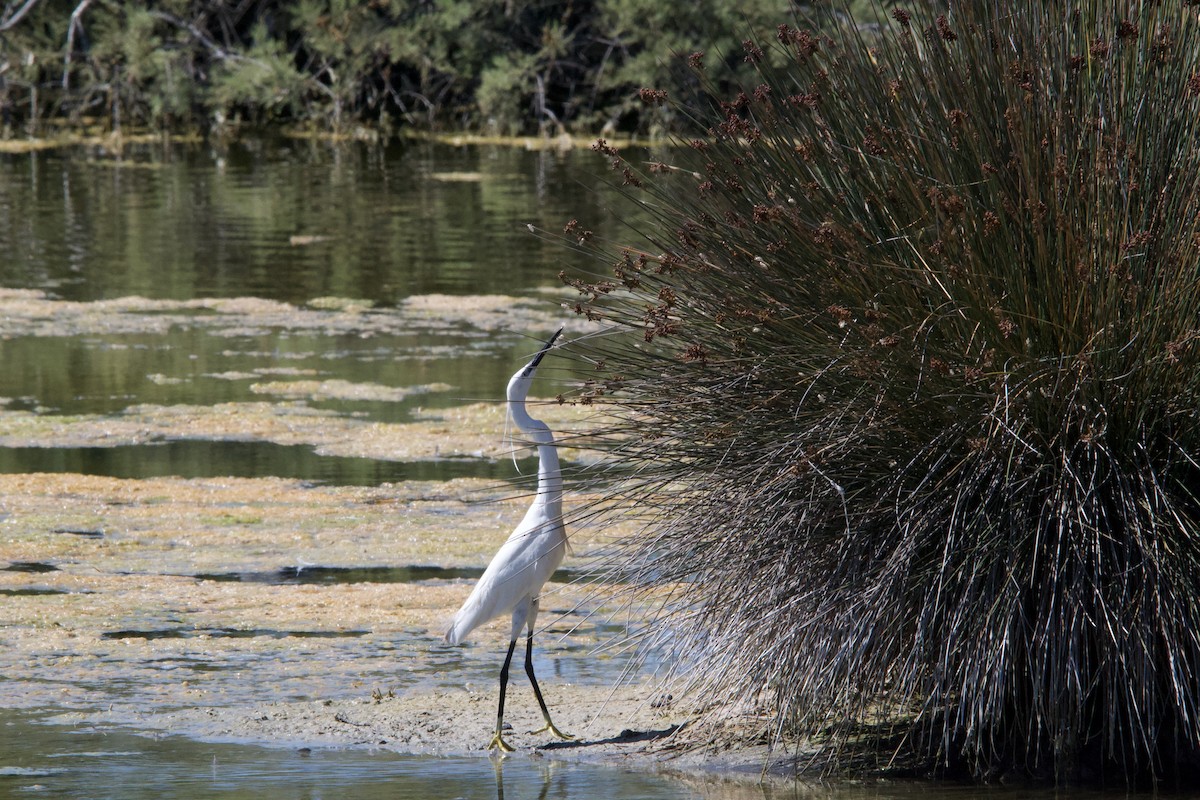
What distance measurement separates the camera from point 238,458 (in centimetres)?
830

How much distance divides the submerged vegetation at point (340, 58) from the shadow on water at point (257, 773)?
21903 millimetres

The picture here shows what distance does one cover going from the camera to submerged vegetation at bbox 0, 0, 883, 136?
26.7 m

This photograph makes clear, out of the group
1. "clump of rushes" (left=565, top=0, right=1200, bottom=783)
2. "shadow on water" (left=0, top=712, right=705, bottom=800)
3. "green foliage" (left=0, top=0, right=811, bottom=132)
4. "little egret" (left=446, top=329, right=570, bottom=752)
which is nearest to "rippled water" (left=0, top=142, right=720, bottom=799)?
"shadow on water" (left=0, top=712, right=705, bottom=800)

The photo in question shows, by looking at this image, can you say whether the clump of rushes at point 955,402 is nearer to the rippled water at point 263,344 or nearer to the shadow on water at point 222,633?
the rippled water at point 263,344

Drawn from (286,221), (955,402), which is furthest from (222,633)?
(286,221)

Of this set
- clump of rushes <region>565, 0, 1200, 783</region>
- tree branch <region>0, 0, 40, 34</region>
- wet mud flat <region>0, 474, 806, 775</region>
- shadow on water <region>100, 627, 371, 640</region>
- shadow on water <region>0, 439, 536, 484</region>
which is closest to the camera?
clump of rushes <region>565, 0, 1200, 783</region>

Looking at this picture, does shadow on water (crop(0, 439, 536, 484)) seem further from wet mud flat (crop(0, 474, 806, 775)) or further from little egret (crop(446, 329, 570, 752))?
little egret (crop(446, 329, 570, 752))

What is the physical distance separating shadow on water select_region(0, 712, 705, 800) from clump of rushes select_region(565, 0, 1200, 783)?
19.9 inches

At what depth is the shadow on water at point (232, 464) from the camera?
26.3ft

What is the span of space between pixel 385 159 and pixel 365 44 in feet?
10.0

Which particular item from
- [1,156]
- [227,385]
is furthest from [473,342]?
[1,156]

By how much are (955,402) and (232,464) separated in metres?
5.07

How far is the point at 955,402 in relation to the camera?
156 inches

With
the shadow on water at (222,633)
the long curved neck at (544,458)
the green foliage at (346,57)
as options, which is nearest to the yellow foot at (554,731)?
the long curved neck at (544,458)
